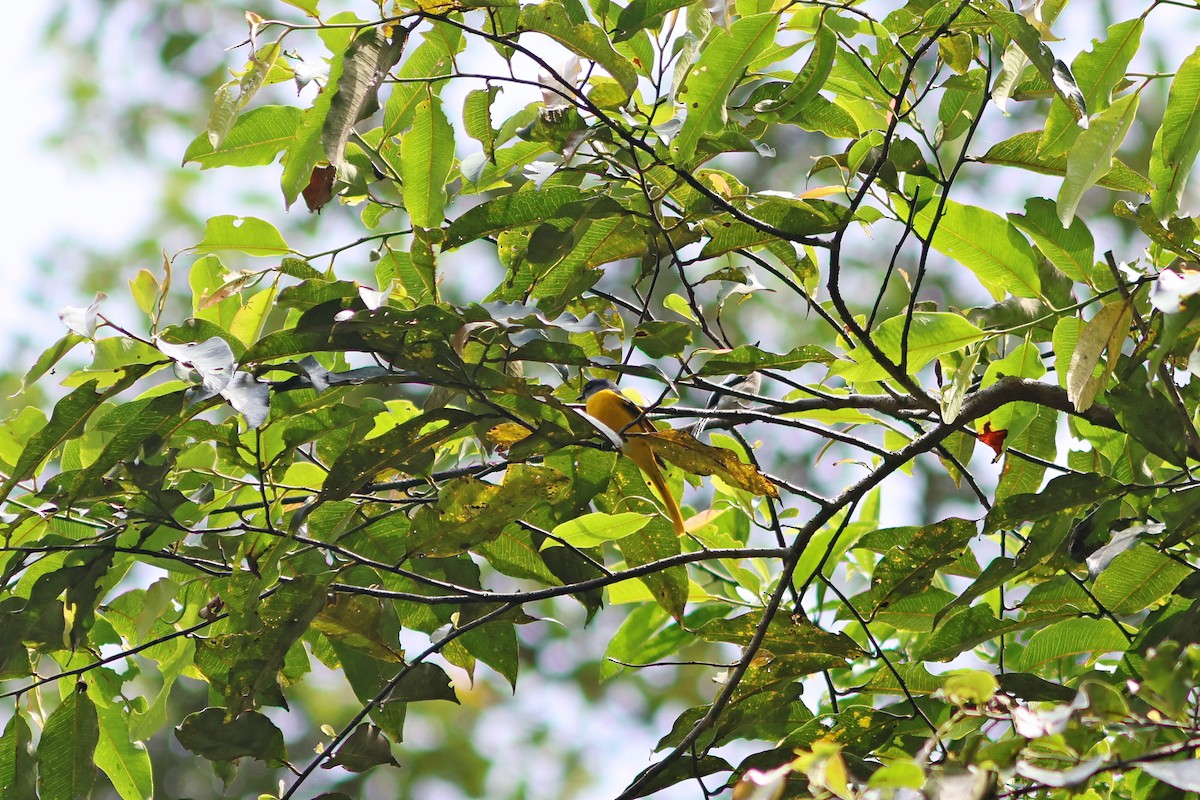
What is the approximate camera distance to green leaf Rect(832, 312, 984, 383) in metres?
1.01

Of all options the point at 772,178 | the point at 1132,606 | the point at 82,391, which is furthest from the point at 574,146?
the point at 772,178

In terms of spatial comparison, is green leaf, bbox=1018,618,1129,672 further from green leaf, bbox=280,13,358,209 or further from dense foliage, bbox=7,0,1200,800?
green leaf, bbox=280,13,358,209

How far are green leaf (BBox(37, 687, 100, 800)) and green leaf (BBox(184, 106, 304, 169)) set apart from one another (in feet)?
1.77

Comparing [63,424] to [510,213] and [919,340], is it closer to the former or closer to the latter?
[510,213]

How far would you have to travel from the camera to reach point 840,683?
1506mm

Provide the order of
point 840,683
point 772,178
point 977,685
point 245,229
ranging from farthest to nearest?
point 772,178, point 840,683, point 245,229, point 977,685

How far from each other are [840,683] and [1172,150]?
858 mm

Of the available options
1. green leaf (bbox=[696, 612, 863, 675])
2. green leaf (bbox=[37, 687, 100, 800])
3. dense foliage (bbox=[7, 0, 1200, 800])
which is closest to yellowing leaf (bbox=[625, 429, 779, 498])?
dense foliage (bbox=[7, 0, 1200, 800])

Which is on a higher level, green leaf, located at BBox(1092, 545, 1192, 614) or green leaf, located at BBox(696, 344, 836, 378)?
green leaf, located at BBox(696, 344, 836, 378)

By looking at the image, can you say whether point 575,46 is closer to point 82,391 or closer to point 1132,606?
point 82,391

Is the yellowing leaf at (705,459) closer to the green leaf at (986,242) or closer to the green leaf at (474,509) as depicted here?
the green leaf at (474,509)

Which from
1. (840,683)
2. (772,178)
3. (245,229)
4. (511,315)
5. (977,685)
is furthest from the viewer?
(772,178)

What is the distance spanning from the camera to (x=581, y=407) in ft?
3.22

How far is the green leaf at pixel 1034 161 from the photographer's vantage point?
40.0 inches
